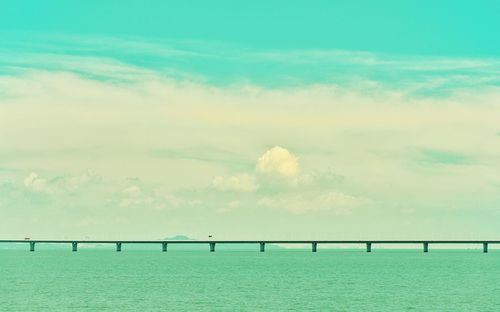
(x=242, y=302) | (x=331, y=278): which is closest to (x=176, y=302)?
(x=242, y=302)

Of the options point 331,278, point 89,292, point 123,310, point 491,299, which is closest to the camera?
point 123,310

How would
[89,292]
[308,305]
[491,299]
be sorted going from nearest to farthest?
[308,305], [491,299], [89,292]

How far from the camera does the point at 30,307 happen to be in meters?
90.2

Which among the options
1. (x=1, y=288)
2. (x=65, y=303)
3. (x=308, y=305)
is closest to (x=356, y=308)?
(x=308, y=305)

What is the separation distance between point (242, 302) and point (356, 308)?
1266 cm

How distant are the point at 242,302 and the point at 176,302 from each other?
6.99m

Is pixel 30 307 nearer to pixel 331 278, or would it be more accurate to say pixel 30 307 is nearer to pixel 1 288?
pixel 1 288

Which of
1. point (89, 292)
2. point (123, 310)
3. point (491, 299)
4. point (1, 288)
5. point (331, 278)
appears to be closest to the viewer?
point (123, 310)

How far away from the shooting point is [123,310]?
87.1 metres

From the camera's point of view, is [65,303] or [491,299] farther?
[491,299]

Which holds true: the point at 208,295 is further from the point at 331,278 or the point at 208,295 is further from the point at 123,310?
the point at 331,278

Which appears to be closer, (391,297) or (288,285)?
(391,297)

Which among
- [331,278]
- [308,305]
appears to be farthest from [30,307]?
[331,278]

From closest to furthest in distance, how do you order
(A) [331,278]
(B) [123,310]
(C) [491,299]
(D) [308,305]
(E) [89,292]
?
(B) [123,310] → (D) [308,305] → (C) [491,299] → (E) [89,292] → (A) [331,278]
